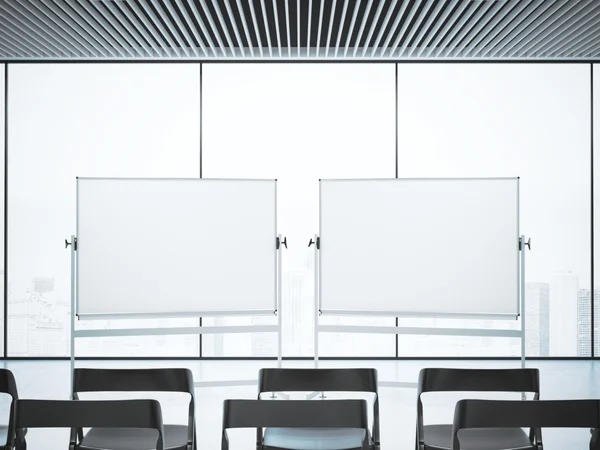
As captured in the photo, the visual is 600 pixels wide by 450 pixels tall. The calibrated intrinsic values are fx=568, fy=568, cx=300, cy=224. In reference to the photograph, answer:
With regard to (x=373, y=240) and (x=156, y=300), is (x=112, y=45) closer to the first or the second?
(x=156, y=300)

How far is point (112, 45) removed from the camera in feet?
18.8

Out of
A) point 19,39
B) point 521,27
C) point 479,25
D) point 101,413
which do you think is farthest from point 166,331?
point 521,27

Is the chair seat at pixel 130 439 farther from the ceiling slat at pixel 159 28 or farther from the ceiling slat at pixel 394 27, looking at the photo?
the ceiling slat at pixel 394 27

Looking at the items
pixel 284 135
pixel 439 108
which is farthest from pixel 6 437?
pixel 439 108

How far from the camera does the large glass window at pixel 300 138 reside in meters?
6.59

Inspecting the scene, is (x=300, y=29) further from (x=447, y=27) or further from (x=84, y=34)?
(x=84, y=34)

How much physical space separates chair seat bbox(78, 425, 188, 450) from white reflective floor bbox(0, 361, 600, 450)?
961 mm

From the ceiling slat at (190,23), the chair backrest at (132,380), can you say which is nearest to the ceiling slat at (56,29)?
the ceiling slat at (190,23)

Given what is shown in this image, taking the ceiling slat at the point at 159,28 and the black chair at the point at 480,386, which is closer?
the black chair at the point at 480,386

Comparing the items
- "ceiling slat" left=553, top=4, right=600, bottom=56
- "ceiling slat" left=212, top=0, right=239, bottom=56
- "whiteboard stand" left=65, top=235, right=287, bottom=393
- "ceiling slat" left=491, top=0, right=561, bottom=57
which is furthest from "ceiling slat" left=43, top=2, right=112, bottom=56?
"ceiling slat" left=553, top=4, right=600, bottom=56

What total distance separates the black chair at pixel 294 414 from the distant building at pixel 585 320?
5.16 metres

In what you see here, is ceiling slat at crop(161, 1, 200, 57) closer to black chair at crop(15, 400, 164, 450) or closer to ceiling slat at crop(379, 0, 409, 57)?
ceiling slat at crop(379, 0, 409, 57)

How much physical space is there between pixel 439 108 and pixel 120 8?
367 centimetres

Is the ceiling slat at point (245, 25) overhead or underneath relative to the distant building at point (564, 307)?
overhead
